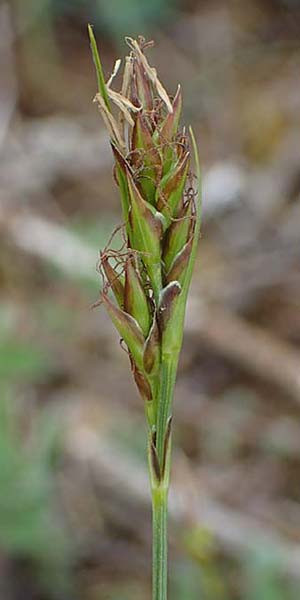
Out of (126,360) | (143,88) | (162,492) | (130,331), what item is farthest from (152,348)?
(126,360)

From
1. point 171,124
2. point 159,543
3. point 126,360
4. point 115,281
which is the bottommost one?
point 159,543

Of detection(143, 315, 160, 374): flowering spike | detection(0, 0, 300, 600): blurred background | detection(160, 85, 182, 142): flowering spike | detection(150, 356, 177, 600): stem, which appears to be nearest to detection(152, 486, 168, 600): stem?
detection(150, 356, 177, 600): stem

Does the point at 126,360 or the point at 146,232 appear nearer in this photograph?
the point at 146,232

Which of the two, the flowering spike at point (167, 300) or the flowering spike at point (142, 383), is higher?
the flowering spike at point (167, 300)

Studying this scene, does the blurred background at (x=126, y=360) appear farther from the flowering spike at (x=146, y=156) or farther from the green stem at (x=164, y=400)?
the flowering spike at (x=146, y=156)

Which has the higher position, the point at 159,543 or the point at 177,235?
the point at 177,235

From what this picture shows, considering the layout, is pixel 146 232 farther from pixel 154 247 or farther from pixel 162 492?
pixel 162 492

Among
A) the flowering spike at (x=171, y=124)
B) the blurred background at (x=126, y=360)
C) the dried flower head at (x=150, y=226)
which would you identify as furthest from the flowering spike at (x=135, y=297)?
the blurred background at (x=126, y=360)

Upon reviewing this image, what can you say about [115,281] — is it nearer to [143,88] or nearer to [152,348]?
[152,348]
